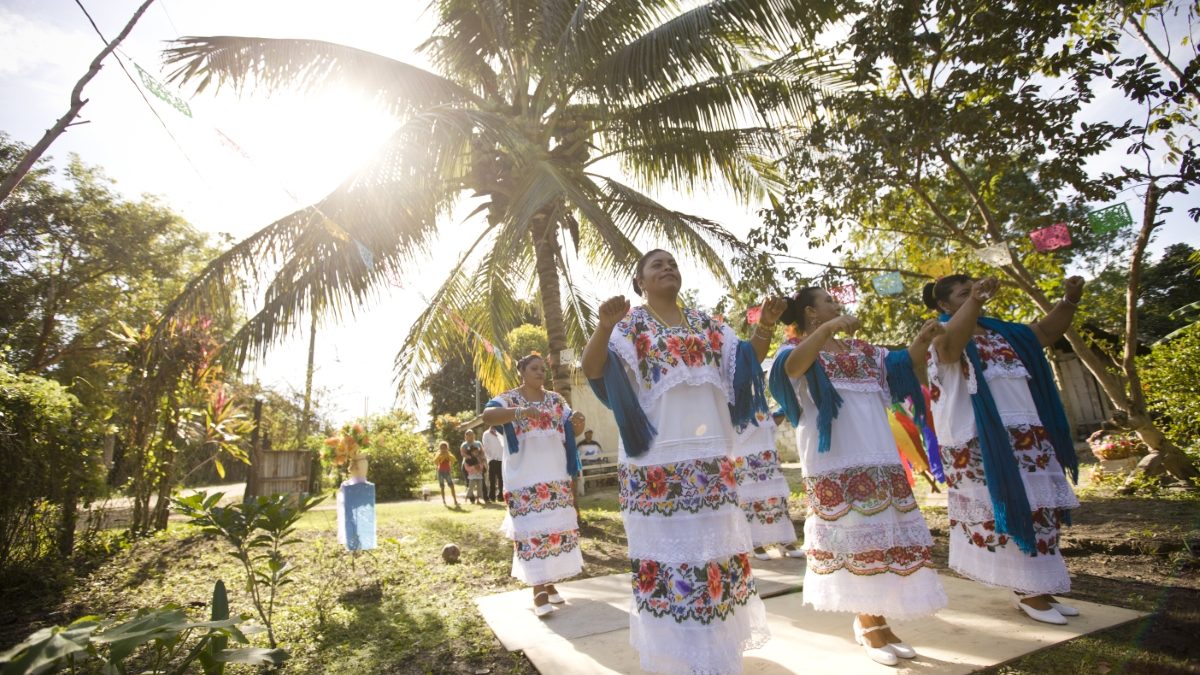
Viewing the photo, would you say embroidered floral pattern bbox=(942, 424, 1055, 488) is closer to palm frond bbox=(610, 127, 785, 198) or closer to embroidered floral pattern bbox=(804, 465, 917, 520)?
embroidered floral pattern bbox=(804, 465, 917, 520)

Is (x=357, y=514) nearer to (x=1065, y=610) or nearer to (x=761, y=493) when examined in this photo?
(x=761, y=493)

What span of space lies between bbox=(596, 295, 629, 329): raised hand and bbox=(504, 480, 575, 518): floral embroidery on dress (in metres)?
2.38

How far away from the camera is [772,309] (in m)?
2.71

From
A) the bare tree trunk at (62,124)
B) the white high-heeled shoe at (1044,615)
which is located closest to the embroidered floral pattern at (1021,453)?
the white high-heeled shoe at (1044,615)

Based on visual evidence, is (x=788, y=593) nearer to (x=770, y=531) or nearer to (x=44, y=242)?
(x=770, y=531)

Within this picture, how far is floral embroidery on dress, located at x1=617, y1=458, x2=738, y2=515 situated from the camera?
2.54 meters

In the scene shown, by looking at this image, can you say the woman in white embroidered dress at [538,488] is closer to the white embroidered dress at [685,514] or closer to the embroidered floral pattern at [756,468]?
the embroidered floral pattern at [756,468]

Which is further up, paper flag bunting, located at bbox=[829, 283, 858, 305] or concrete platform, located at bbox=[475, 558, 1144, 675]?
paper flag bunting, located at bbox=[829, 283, 858, 305]

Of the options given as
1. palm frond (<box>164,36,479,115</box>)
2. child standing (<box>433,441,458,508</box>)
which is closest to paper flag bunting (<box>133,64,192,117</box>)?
palm frond (<box>164,36,479,115</box>)

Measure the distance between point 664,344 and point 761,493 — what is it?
314 cm

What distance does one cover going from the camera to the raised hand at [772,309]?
2688 millimetres

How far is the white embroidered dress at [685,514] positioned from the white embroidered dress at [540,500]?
181 centimetres

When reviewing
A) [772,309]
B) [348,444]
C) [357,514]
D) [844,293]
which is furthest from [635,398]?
[348,444]

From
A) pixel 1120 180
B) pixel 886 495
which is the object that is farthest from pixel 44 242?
pixel 1120 180
